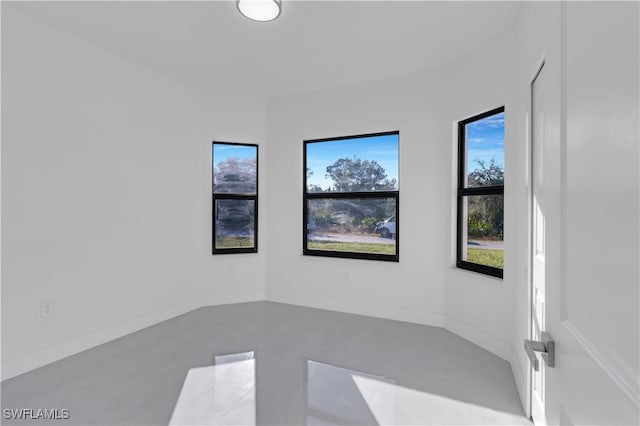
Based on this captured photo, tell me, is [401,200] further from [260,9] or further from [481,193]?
[260,9]

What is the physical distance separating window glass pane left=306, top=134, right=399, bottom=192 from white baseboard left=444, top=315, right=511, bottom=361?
165 centimetres

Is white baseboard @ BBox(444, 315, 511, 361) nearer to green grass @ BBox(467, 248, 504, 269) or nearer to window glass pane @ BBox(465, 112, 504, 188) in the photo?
green grass @ BBox(467, 248, 504, 269)

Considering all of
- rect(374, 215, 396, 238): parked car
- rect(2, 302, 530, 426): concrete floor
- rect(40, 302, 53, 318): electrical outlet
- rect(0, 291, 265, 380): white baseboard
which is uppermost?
rect(374, 215, 396, 238): parked car

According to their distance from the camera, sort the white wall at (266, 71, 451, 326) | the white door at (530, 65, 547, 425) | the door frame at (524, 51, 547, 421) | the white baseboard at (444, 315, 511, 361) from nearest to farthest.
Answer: the white door at (530, 65, 547, 425), the door frame at (524, 51, 547, 421), the white baseboard at (444, 315, 511, 361), the white wall at (266, 71, 451, 326)

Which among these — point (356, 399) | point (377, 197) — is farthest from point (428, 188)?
point (356, 399)

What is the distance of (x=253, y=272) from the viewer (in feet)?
15.9

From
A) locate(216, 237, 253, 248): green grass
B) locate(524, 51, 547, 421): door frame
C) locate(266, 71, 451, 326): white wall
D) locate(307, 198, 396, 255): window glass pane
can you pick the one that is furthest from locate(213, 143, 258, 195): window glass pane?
locate(524, 51, 547, 421): door frame

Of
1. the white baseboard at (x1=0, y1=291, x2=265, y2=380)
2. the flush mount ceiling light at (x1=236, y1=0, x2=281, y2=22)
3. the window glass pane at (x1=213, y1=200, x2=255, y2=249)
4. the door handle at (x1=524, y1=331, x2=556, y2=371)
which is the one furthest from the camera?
the window glass pane at (x1=213, y1=200, x2=255, y2=249)

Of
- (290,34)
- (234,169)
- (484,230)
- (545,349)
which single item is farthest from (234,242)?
(545,349)

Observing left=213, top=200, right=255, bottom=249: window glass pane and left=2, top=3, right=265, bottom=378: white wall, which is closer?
left=2, top=3, right=265, bottom=378: white wall

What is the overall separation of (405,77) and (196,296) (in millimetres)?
3734

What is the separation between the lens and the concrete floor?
7.11 ft

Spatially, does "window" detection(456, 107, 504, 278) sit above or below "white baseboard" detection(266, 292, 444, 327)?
above

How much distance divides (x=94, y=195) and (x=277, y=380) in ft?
7.92
